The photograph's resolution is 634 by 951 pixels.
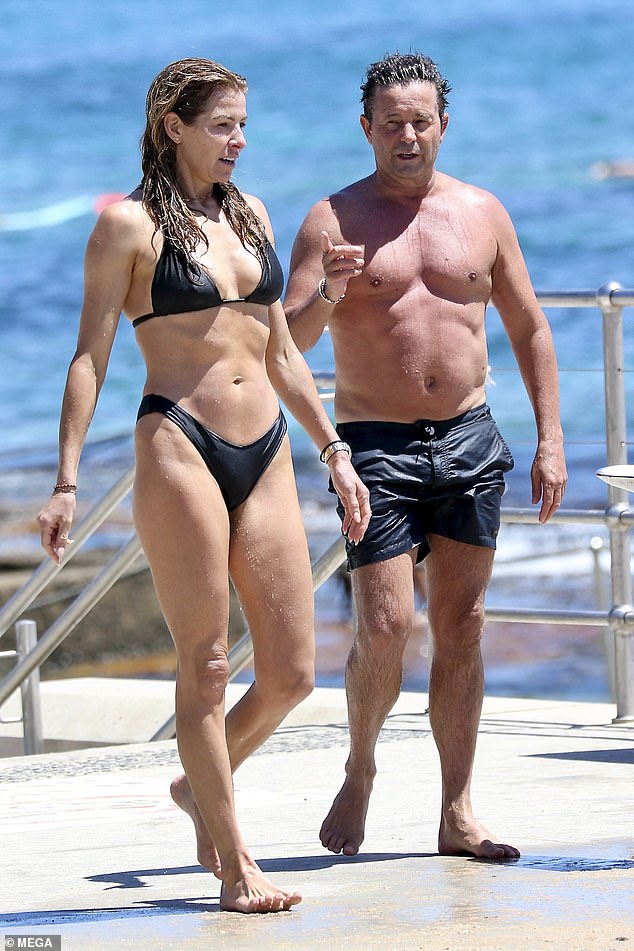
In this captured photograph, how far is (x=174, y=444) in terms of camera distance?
371 cm

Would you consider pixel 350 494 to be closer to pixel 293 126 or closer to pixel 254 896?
pixel 254 896

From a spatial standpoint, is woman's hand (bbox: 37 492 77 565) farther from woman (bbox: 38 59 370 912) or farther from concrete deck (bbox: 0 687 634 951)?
concrete deck (bbox: 0 687 634 951)

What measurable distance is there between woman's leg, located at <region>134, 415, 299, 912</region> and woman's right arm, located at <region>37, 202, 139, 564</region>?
6.2 inches

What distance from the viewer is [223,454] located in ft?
12.3

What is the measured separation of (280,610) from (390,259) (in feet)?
3.32

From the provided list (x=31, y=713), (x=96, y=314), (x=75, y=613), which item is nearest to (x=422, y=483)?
(x=96, y=314)

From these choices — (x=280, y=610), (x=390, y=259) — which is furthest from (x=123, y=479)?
(x=280, y=610)

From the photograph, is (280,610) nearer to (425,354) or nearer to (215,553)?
(215,553)

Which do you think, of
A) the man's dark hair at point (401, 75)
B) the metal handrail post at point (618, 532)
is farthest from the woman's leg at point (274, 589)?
the metal handrail post at point (618, 532)

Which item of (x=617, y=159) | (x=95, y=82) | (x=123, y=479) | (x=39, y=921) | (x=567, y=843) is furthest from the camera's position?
(x=95, y=82)

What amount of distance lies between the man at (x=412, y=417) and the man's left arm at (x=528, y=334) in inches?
0.4

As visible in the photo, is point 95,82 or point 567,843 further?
point 95,82

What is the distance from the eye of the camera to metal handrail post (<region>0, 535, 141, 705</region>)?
Answer: 651 centimetres

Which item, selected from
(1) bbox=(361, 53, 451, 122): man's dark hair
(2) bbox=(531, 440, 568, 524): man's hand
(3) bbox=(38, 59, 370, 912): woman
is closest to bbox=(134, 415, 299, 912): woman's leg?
(3) bbox=(38, 59, 370, 912): woman
